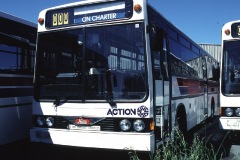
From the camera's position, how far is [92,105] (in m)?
5.37

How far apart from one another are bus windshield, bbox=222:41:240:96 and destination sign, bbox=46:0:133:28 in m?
3.78

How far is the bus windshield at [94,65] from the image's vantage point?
520 centimetres

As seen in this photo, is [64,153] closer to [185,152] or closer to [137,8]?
[185,152]

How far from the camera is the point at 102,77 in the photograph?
210 inches

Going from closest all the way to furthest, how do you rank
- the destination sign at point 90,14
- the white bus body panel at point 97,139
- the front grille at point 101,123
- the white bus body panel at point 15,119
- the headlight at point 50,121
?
the white bus body panel at point 97,139, the front grille at point 101,123, the destination sign at point 90,14, the headlight at point 50,121, the white bus body panel at point 15,119

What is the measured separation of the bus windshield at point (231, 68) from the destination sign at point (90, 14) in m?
3.78

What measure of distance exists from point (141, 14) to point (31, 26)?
3789mm

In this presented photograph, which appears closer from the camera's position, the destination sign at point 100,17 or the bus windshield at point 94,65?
the bus windshield at point 94,65

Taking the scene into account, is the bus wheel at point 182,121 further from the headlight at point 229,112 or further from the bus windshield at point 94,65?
the bus windshield at point 94,65

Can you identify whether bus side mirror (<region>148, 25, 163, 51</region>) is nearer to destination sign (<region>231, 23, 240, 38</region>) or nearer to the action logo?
the action logo

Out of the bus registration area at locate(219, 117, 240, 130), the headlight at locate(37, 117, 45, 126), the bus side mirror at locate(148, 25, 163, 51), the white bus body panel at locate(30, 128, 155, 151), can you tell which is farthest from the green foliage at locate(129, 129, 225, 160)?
the bus registration area at locate(219, 117, 240, 130)

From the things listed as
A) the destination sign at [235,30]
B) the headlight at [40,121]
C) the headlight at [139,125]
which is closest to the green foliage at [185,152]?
the headlight at [139,125]

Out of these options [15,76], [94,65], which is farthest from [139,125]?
[15,76]

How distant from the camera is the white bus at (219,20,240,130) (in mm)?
7637
